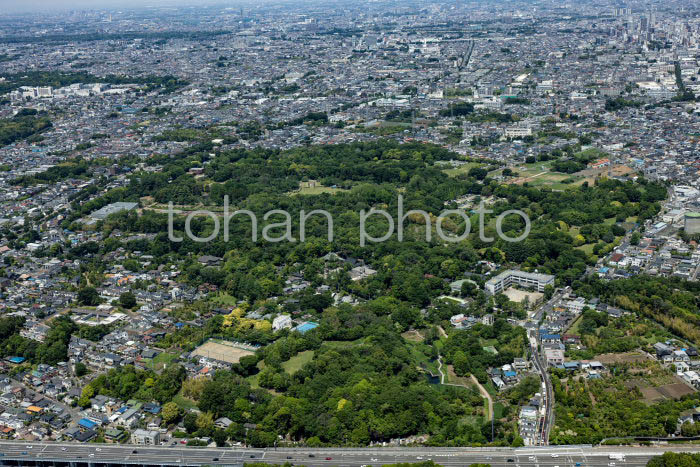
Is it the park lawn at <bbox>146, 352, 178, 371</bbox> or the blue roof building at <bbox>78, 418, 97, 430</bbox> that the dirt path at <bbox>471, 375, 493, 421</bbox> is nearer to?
the park lawn at <bbox>146, 352, 178, 371</bbox>

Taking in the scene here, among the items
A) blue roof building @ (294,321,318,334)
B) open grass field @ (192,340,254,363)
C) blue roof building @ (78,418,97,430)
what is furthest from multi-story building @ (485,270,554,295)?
blue roof building @ (78,418,97,430)

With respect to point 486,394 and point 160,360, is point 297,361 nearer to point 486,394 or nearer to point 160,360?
point 160,360

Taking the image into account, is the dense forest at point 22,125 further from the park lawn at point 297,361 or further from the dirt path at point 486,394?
the dirt path at point 486,394

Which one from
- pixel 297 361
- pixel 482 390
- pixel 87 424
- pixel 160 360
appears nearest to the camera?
pixel 87 424

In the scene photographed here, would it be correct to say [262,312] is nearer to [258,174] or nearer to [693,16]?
[258,174]

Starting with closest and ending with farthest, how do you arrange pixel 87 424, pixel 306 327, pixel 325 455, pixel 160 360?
pixel 325 455, pixel 87 424, pixel 160 360, pixel 306 327

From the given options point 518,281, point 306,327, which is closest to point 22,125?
point 306,327
